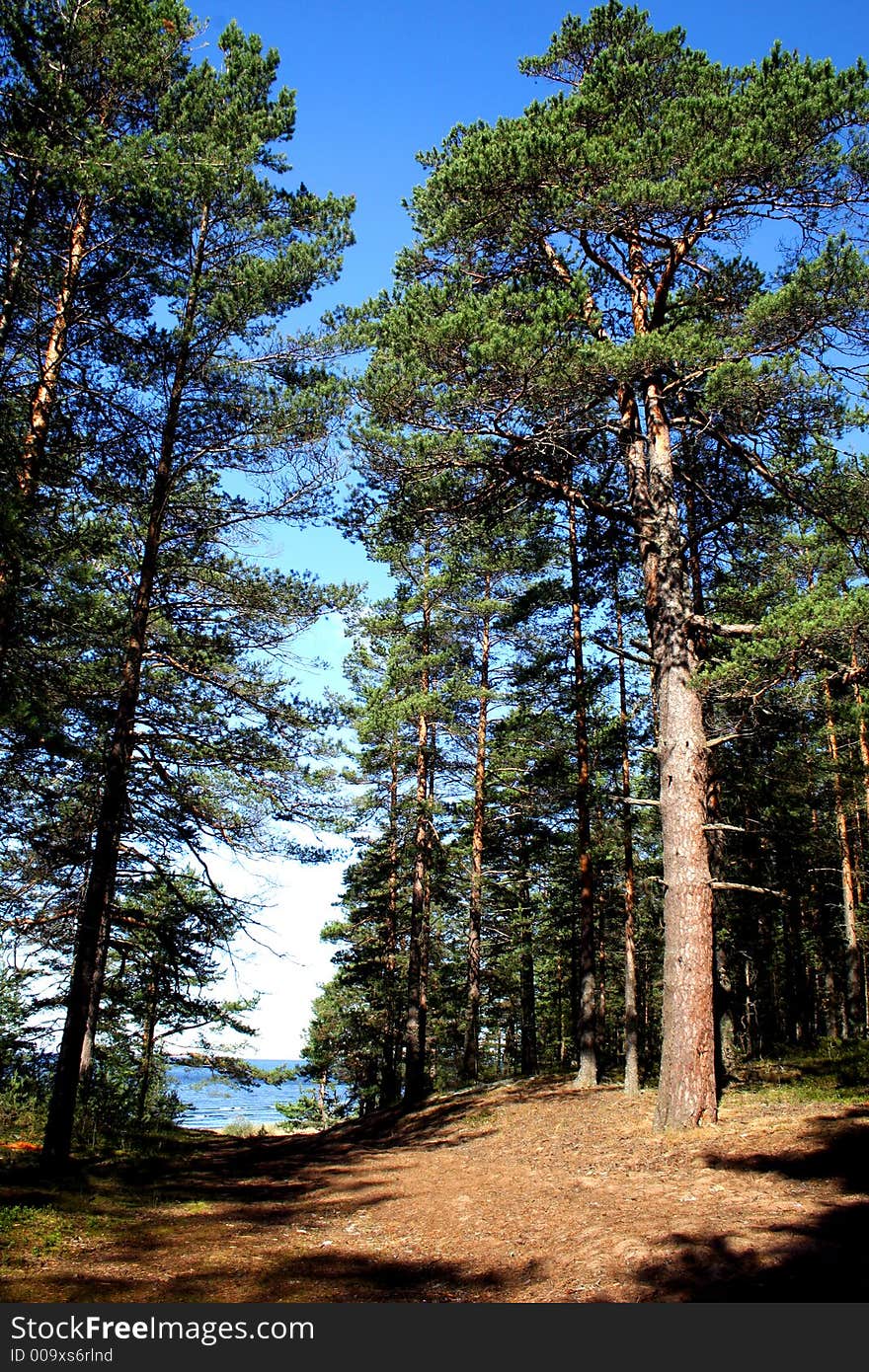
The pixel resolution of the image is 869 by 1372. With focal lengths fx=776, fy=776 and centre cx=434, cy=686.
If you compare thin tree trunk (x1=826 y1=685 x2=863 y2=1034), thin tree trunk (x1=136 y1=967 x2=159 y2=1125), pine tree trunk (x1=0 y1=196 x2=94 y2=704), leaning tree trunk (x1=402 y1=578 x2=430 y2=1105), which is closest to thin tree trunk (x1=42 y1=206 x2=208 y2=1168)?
pine tree trunk (x1=0 y1=196 x2=94 y2=704)

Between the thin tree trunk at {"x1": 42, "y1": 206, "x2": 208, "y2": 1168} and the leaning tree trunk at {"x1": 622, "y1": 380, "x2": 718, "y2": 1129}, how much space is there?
620 cm

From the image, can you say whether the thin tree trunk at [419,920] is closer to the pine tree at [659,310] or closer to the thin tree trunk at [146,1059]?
the thin tree trunk at [146,1059]

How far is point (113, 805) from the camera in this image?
9547 millimetres

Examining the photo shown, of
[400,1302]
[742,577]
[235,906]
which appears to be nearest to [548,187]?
[742,577]

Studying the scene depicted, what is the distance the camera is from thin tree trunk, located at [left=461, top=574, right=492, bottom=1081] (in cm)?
1828

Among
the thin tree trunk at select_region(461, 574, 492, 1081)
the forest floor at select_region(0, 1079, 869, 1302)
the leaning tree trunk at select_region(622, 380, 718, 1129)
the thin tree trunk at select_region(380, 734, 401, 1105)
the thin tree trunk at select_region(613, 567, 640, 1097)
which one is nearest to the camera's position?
the forest floor at select_region(0, 1079, 869, 1302)

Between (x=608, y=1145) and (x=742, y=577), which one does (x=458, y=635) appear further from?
(x=608, y=1145)

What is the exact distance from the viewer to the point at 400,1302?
15.7 ft

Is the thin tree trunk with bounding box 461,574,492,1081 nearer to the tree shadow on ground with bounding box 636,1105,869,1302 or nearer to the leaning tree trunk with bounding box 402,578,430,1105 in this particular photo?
the leaning tree trunk with bounding box 402,578,430,1105

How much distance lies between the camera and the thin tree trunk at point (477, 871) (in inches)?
720

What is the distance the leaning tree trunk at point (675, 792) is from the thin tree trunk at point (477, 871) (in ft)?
30.3

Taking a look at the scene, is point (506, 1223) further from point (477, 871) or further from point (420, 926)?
point (420, 926)

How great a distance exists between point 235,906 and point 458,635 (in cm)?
1119

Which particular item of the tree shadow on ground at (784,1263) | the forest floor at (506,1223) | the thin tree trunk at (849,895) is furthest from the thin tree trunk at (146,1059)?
the tree shadow on ground at (784,1263)
